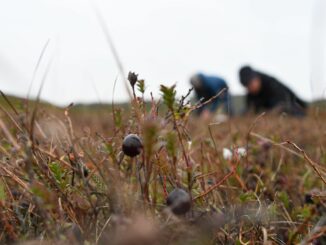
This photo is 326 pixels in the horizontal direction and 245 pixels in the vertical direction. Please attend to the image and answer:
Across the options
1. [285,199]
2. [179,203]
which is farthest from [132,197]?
[285,199]

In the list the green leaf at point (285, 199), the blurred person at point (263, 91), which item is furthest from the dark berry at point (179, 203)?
the blurred person at point (263, 91)

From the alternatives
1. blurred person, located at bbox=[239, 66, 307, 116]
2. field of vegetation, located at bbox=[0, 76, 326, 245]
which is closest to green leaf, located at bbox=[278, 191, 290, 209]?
field of vegetation, located at bbox=[0, 76, 326, 245]

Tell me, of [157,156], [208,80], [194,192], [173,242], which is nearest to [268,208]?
[194,192]

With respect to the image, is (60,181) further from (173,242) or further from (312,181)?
(312,181)

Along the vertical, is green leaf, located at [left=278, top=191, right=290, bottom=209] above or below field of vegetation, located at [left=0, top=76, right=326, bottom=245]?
below

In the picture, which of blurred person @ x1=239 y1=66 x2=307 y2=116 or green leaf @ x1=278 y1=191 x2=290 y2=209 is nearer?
green leaf @ x1=278 y1=191 x2=290 y2=209

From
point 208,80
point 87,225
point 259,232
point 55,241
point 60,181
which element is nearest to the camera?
point 55,241

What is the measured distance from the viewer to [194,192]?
1.34 meters

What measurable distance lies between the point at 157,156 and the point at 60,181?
196mm

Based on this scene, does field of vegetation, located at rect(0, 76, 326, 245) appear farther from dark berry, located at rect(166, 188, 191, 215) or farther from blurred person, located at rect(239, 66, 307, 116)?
blurred person, located at rect(239, 66, 307, 116)

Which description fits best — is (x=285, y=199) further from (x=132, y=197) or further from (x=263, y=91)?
(x=263, y=91)

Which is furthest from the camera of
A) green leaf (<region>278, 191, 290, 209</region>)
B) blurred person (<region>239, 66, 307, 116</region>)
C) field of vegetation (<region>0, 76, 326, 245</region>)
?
blurred person (<region>239, 66, 307, 116</region>)

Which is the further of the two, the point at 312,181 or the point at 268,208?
the point at 312,181

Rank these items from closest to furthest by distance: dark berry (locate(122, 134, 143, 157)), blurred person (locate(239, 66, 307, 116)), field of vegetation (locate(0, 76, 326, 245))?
field of vegetation (locate(0, 76, 326, 245)) → dark berry (locate(122, 134, 143, 157)) → blurred person (locate(239, 66, 307, 116))
